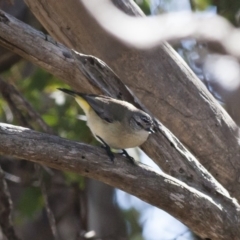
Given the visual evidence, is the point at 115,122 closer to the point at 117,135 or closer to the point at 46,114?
the point at 117,135

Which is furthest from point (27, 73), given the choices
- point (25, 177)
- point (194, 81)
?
point (194, 81)

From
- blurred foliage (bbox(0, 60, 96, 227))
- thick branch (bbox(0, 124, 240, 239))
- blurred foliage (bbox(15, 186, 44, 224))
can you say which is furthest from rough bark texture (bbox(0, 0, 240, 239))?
blurred foliage (bbox(15, 186, 44, 224))

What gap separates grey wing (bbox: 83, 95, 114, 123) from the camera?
10.5 ft

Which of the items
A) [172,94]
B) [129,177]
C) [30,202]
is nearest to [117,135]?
[129,177]

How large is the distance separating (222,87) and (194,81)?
43 cm

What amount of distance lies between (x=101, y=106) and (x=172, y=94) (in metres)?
0.59

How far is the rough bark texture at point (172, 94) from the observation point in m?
3.69

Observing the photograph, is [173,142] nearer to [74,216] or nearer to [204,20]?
[204,20]

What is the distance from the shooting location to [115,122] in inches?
129

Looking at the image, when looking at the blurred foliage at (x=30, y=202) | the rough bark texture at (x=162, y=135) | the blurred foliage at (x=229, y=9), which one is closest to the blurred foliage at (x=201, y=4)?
the blurred foliage at (x=229, y=9)

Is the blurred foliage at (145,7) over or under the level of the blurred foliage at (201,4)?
under

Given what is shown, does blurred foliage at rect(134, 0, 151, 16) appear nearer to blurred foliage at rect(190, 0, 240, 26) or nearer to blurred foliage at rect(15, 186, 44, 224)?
blurred foliage at rect(190, 0, 240, 26)

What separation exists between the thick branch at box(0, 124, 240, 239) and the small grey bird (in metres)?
0.26

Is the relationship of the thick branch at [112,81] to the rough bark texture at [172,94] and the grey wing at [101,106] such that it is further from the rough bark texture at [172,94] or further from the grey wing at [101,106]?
the rough bark texture at [172,94]
